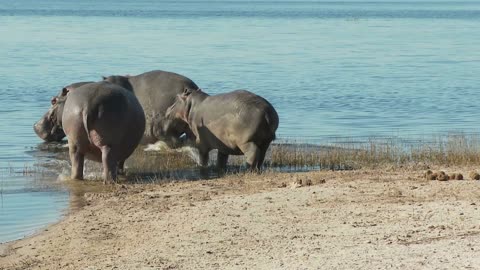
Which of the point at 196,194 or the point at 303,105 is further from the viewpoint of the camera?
the point at 303,105

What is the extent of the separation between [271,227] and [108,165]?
5.18m

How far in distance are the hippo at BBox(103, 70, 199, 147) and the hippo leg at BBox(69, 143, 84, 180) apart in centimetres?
304

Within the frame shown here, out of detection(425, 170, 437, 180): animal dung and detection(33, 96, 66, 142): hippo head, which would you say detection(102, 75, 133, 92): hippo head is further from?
detection(425, 170, 437, 180): animal dung

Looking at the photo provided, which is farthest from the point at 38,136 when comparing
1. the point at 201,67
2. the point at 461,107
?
the point at 201,67

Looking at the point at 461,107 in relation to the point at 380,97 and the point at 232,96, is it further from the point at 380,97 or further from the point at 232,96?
the point at 232,96

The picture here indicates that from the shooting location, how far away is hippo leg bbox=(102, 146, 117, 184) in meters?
15.8

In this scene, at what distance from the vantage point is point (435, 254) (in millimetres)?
9336

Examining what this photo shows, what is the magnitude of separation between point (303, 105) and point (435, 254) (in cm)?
2068

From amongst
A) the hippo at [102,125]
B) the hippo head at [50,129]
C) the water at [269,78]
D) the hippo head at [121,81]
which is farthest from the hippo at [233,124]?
the hippo head at [50,129]

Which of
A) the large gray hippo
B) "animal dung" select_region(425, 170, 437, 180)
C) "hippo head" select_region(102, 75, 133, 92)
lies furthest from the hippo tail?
"hippo head" select_region(102, 75, 133, 92)

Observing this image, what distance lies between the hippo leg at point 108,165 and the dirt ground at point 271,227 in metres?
1.08

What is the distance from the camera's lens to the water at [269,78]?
62.8 ft

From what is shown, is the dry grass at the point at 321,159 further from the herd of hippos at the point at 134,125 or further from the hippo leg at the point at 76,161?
the hippo leg at the point at 76,161

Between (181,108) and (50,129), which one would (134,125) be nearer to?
(181,108)
